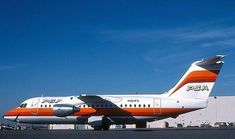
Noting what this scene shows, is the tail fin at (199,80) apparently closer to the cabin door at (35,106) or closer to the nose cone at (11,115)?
the cabin door at (35,106)

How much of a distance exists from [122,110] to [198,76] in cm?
889

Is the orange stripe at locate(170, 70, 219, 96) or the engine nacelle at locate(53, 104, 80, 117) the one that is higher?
the orange stripe at locate(170, 70, 219, 96)

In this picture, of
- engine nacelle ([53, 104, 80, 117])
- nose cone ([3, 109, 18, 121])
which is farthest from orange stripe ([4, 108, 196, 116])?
engine nacelle ([53, 104, 80, 117])

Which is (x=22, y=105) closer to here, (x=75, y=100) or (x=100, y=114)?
(x=75, y=100)

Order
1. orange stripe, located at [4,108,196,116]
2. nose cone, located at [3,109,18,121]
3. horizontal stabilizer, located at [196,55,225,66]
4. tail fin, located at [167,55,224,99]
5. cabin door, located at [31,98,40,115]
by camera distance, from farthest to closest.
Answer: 1. nose cone, located at [3,109,18,121]
2. cabin door, located at [31,98,40,115]
3. orange stripe, located at [4,108,196,116]
4. tail fin, located at [167,55,224,99]
5. horizontal stabilizer, located at [196,55,225,66]

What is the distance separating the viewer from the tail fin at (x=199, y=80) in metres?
35.6

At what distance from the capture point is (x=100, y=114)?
3866 centimetres

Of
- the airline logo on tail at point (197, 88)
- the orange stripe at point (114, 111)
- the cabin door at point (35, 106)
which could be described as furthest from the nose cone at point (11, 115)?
the airline logo on tail at point (197, 88)

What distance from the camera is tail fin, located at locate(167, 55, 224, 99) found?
1400 inches

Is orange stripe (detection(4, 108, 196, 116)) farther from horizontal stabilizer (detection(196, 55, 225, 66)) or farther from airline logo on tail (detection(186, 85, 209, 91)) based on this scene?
horizontal stabilizer (detection(196, 55, 225, 66))

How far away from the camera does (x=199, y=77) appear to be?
36.3m

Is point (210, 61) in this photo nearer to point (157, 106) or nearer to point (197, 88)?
point (197, 88)

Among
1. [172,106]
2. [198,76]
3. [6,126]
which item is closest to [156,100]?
[172,106]

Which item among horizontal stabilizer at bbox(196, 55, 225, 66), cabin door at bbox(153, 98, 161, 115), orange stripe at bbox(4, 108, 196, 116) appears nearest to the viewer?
Answer: horizontal stabilizer at bbox(196, 55, 225, 66)
